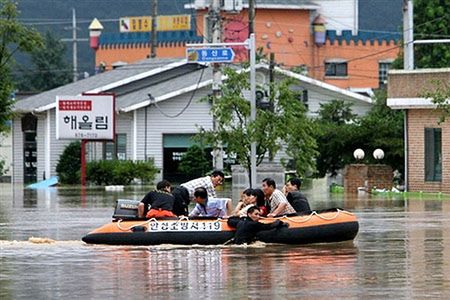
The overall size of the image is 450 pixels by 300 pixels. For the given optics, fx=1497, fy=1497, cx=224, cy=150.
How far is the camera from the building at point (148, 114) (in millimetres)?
71375

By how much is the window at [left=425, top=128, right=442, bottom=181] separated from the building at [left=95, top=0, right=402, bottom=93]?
1722 inches

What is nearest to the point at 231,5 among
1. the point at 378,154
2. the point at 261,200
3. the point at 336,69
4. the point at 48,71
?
the point at 378,154

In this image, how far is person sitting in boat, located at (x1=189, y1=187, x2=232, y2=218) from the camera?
27.6 meters

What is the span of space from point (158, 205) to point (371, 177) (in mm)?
27381

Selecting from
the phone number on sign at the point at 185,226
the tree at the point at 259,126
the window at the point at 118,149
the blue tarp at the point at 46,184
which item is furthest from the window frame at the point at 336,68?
the phone number on sign at the point at 185,226

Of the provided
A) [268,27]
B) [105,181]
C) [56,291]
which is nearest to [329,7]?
[268,27]

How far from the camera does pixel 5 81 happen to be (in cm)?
5391

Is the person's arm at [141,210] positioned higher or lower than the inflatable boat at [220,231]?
higher

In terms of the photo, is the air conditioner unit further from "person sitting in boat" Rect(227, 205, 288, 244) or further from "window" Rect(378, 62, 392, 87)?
"window" Rect(378, 62, 392, 87)

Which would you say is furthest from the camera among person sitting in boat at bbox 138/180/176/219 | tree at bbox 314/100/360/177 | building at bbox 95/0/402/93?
building at bbox 95/0/402/93

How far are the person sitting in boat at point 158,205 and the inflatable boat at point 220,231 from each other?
2.44 feet

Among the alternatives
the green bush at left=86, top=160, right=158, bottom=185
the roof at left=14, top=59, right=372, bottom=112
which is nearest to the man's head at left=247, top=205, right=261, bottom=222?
the green bush at left=86, top=160, right=158, bottom=185

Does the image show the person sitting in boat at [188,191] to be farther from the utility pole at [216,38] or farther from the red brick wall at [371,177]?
the red brick wall at [371,177]

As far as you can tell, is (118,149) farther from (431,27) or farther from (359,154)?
(359,154)
